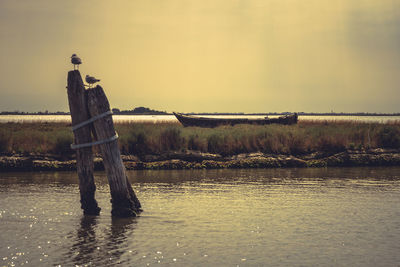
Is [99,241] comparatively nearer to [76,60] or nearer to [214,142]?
[76,60]

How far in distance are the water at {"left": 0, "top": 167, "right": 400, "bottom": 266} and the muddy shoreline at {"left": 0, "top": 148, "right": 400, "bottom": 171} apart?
426 cm

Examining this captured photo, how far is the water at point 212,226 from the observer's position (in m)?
8.32

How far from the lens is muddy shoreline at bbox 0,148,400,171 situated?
20.9 m

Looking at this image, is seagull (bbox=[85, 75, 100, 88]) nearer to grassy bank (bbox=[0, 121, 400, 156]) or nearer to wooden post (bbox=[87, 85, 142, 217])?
wooden post (bbox=[87, 85, 142, 217])

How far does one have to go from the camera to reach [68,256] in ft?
27.1

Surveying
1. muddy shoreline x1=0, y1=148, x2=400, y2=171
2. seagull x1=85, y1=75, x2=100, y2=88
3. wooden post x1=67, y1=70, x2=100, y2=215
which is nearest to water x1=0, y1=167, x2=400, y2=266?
wooden post x1=67, y1=70, x2=100, y2=215

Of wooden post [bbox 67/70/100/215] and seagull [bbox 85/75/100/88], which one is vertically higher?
seagull [bbox 85/75/100/88]

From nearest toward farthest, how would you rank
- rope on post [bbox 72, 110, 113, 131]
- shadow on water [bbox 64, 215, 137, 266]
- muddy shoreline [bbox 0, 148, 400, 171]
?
shadow on water [bbox 64, 215, 137, 266] → rope on post [bbox 72, 110, 113, 131] → muddy shoreline [bbox 0, 148, 400, 171]

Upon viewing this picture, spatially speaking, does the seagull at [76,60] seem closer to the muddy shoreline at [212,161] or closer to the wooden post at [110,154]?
the wooden post at [110,154]

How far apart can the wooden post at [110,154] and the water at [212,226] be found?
0.42 m

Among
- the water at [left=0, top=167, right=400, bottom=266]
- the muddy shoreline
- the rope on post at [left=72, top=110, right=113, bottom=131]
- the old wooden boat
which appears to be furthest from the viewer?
the old wooden boat

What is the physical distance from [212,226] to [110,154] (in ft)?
8.42

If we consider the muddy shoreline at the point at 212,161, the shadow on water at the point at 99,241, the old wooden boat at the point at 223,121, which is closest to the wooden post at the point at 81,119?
the shadow on water at the point at 99,241

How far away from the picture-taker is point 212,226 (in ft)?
34.1
